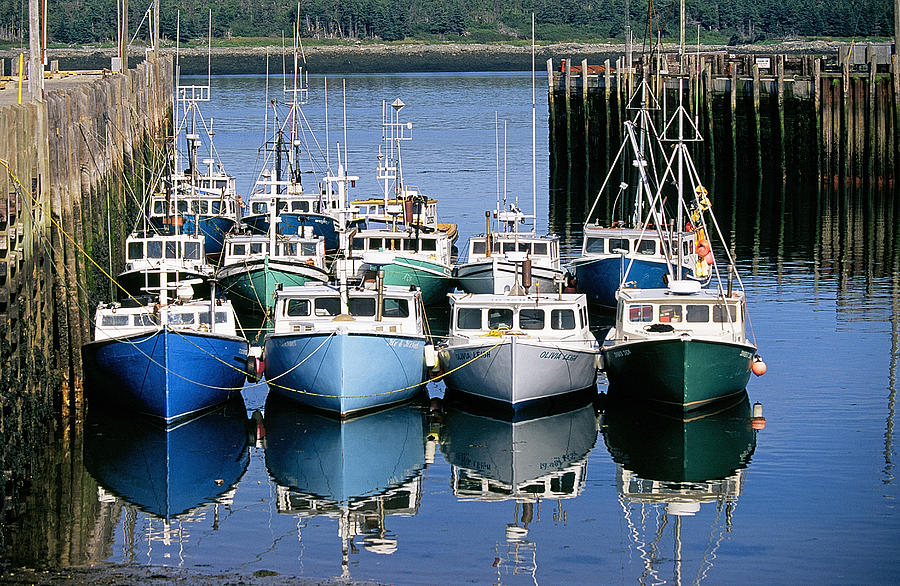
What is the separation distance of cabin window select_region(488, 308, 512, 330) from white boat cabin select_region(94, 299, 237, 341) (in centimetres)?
495

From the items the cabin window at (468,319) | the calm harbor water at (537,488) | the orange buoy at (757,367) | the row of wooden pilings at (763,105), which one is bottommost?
the calm harbor water at (537,488)

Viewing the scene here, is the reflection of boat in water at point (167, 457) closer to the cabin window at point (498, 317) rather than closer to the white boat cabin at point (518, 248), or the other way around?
the cabin window at point (498, 317)

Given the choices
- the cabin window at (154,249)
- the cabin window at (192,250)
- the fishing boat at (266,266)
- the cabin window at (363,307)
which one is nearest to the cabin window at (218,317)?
the cabin window at (363,307)

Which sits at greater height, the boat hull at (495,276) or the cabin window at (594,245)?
the cabin window at (594,245)

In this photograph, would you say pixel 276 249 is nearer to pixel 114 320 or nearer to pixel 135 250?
pixel 135 250

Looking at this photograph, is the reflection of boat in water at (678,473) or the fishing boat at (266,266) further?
the fishing boat at (266,266)

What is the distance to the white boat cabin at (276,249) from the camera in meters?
39.2

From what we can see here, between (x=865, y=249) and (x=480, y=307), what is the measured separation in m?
23.7

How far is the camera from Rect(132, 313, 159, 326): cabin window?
28138 mm

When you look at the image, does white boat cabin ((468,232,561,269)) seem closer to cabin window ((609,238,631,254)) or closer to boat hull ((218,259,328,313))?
cabin window ((609,238,631,254))

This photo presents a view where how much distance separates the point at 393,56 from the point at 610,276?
521ft

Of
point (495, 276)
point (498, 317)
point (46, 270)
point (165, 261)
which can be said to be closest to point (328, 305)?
point (498, 317)

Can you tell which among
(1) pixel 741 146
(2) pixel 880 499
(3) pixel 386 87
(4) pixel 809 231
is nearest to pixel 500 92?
(3) pixel 386 87

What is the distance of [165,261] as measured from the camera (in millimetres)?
37000
